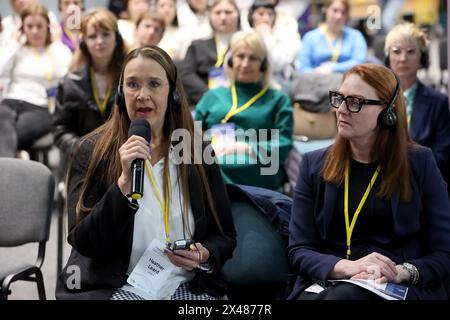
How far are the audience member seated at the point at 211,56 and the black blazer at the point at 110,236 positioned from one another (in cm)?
271

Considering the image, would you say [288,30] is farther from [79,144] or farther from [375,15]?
[79,144]

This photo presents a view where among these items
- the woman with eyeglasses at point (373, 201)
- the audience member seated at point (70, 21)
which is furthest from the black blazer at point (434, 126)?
the audience member seated at point (70, 21)

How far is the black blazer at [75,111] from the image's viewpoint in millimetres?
4809

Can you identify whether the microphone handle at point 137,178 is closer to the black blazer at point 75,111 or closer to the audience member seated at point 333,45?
the black blazer at point 75,111

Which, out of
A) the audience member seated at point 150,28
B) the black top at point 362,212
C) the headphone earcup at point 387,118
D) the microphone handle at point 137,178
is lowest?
the black top at point 362,212

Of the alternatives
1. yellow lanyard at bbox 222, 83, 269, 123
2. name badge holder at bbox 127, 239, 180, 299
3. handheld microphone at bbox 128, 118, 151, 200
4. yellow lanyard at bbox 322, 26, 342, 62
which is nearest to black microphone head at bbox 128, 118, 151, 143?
handheld microphone at bbox 128, 118, 151, 200

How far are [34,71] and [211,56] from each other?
56.1 inches

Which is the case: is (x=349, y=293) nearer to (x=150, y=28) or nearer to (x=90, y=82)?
(x=90, y=82)

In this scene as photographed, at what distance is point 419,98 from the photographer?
14.7ft

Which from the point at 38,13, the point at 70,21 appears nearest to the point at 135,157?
the point at 38,13

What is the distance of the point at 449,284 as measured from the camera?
287 centimetres

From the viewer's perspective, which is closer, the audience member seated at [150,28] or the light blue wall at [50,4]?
the audience member seated at [150,28]

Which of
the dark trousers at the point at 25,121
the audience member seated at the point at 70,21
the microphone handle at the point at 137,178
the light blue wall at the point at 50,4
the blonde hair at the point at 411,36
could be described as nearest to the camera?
the microphone handle at the point at 137,178

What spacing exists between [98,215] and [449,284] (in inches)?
51.7
